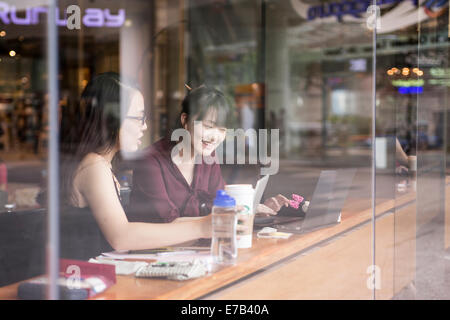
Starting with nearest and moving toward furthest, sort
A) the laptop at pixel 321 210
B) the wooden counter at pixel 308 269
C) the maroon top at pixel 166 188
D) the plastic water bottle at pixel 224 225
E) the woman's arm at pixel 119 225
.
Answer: the wooden counter at pixel 308 269 → the plastic water bottle at pixel 224 225 → the woman's arm at pixel 119 225 → the laptop at pixel 321 210 → the maroon top at pixel 166 188

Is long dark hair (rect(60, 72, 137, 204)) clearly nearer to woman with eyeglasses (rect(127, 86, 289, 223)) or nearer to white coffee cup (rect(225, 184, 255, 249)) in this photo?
woman with eyeglasses (rect(127, 86, 289, 223))

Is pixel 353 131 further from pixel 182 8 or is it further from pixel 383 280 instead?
pixel 383 280

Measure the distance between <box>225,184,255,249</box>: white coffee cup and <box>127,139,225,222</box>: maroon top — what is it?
1.01ft

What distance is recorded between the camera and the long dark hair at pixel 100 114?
176 cm

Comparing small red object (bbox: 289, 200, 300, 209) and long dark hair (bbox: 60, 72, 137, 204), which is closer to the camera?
long dark hair (bbox: 60, 72, 137, 204)

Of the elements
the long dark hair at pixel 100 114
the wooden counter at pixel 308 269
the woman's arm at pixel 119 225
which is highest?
the long dark hair at pixel 100 114

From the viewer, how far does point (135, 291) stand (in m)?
1.14

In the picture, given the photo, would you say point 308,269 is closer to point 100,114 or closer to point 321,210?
point 321,210

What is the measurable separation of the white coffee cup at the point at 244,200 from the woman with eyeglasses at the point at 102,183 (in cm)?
11

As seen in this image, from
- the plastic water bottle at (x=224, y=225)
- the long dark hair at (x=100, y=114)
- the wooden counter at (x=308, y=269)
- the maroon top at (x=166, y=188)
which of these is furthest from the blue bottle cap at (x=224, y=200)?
the long dark hair at (x=100, y=114)

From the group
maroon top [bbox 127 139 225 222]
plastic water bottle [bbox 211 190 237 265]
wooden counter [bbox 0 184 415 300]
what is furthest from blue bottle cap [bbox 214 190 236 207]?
maroon top [bbox 127 139 225 222]

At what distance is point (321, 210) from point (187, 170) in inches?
21.3

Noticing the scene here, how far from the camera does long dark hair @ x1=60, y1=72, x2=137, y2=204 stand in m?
1.76

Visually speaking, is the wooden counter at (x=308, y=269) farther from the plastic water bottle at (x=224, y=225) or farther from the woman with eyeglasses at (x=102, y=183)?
the woman with eyeglasses at (x=102, y=183)
